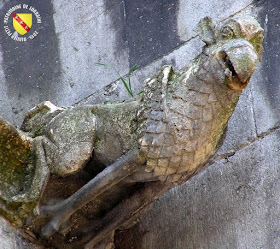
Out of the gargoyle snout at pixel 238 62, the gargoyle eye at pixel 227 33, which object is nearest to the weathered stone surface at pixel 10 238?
the gargoyle snout at pixel 238 62

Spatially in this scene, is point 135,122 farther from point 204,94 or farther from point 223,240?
point 223,240

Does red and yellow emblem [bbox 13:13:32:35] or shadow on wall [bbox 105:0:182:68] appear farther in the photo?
red and yellow emblem [bbox 13:13:32:35]

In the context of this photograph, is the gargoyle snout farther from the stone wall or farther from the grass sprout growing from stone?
the grass sprout growing from stone

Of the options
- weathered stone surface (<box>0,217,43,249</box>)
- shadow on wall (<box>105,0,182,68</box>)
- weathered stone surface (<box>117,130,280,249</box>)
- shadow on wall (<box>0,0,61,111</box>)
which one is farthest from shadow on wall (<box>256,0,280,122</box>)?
weathered stone surface (<box>0,217,43,249</box>)

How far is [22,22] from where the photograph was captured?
4.54 meters

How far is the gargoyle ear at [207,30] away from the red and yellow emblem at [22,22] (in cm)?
184

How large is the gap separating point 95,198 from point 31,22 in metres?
1.72

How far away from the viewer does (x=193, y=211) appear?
3.56m

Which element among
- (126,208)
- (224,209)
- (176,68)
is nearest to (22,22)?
(176,68)

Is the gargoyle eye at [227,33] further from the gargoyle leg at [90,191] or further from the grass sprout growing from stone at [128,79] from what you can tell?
the grass sprout growing from stone at [128,79]

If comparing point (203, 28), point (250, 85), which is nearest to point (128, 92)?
point (250, 85)

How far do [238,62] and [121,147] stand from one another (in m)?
0.75

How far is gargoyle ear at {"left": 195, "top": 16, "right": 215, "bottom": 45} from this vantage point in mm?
2961

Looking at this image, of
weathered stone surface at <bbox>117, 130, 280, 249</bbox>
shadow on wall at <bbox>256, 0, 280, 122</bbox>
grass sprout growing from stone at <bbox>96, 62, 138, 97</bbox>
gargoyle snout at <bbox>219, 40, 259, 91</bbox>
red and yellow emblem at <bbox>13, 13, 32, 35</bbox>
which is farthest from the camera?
red and yellow emblem at <bbox>13, 13, 32, 35</bbox>
